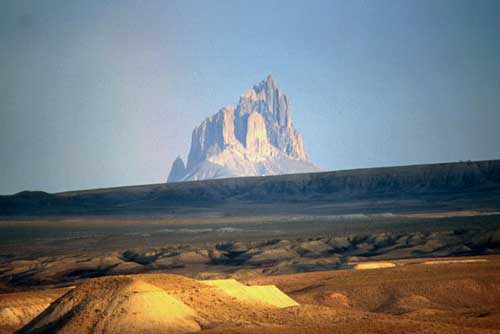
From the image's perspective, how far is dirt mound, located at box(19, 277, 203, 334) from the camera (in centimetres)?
2512

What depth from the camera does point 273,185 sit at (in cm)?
15688

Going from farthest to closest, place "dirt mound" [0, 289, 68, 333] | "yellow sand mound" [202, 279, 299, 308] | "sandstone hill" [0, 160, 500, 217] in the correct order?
"sandstone hill" [0, 160, 500, 217]
"dirt mound" [0, 289, 68, 333]
"yellow sand mound" [202, 279, 299, 308]

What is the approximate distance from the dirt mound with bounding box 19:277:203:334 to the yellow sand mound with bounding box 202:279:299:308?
3.01 meters

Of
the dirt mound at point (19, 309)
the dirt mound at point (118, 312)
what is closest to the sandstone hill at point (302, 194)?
the dirt mound at point (19, 309)

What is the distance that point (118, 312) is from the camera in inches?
1016

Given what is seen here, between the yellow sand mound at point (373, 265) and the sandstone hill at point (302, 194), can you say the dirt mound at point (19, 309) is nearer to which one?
the yellow sand mound at point (373, 265)

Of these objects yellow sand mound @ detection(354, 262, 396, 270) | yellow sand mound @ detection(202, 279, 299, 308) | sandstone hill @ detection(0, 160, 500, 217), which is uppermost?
sandstone hill @ detection(0, 160, 500, 217)

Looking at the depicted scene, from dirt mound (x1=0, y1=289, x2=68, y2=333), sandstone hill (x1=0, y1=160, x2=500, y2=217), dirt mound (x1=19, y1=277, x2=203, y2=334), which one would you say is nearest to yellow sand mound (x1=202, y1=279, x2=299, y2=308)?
dirt mound (x1=19, y1=277, x2=203, y2=334)

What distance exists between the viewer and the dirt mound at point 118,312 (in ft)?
82.4

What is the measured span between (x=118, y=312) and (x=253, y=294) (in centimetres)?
626

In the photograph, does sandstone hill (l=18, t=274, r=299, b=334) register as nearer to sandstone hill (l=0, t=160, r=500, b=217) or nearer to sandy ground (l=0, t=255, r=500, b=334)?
sandy ground (l=0, t=255, r=500, b=334)

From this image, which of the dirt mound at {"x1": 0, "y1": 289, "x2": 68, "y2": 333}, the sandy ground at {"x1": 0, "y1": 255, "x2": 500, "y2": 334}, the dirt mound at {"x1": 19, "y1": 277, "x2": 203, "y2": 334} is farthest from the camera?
the dirt mound at {"x1": 0, "y1": 289, "x2": 68, "y2": 333}

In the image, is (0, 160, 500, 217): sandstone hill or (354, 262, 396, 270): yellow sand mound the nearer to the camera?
(354, 262, 396, 270): yellow sand mound

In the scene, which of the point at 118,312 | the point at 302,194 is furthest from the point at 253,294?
the point at 302,194
